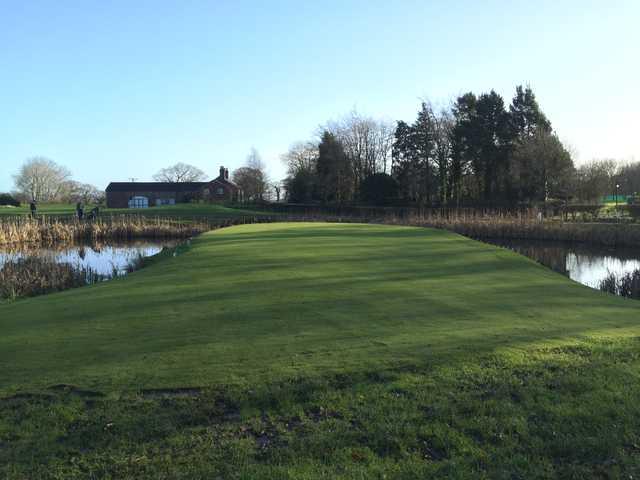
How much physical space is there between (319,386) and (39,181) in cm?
9342

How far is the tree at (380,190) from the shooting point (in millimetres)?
54500

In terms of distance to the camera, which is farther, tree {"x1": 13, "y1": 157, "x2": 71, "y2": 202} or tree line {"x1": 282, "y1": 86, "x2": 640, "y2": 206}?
tree {"x1": 13, "y1": 157, "x2": 71, "y2": 202}

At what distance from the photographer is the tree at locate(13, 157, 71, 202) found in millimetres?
84688

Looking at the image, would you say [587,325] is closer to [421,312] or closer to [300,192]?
[421,312]

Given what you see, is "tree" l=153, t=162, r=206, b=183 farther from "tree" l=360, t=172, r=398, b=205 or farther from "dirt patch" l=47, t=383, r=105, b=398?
"dirt patch" l=47, t=383, r=105, b=398

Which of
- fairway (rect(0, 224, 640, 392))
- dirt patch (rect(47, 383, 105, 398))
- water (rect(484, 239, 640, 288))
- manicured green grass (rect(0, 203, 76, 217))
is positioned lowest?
water (rect(484, 239, 640, 288))

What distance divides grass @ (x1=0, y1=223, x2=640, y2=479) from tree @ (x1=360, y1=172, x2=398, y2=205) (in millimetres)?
45606

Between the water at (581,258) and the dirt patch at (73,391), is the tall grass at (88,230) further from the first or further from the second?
the dirt patch at (73,391)

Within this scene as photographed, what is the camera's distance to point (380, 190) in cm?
5456

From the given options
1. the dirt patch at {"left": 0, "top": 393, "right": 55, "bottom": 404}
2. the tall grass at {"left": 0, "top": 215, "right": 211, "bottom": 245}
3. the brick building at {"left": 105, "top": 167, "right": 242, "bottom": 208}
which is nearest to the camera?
the dirt patch at {"left": 0, "top": 393, "right": 55, "bottom": 404}

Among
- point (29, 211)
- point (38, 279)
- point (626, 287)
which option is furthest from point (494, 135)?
point (29, 211)

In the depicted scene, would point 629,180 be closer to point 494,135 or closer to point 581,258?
point 494,135

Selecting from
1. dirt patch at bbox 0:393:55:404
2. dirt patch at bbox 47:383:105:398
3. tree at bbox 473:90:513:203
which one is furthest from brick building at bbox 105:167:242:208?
dirt patch at bbox 0:393:55:404

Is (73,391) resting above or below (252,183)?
below
